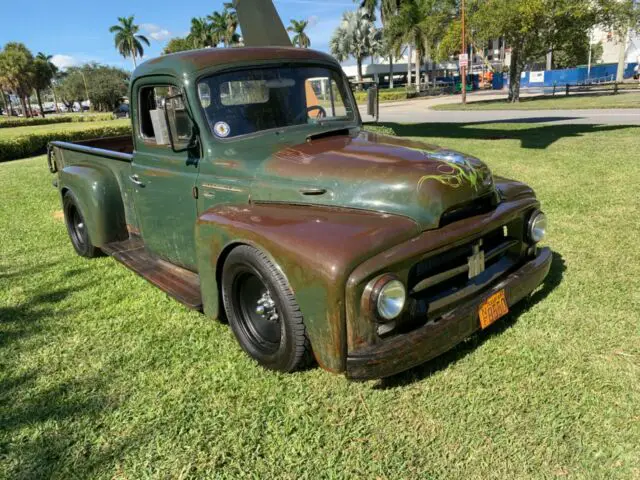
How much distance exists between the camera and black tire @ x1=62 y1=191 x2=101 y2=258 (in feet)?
16.2

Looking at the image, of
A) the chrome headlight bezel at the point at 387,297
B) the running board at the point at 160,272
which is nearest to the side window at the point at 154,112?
the running board at the point at 160,272

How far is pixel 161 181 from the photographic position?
141 inches

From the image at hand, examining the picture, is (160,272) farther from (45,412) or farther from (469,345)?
(469,345)

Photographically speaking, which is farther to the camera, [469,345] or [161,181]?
[161,181]

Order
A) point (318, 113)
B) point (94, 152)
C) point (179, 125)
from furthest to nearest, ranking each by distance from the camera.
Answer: point (94, 152), point (318, 113), point (179, 125)

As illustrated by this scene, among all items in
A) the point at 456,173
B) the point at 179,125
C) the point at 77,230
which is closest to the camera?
the point at 456,173

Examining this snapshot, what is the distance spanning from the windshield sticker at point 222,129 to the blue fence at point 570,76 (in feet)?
133

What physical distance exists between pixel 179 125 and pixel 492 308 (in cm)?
233

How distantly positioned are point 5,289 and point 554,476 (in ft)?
15.0

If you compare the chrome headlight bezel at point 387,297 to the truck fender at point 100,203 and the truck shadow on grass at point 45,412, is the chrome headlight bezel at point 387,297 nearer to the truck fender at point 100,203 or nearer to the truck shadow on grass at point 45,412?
the truck shadow on grass at point 45,412

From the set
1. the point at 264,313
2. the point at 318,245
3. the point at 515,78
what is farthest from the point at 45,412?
the point at 515,78

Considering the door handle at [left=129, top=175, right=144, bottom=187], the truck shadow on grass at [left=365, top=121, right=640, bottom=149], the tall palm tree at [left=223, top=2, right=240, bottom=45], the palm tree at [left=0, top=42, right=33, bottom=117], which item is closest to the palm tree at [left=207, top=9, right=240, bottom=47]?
the tall palm tree at [left=223, top=2, right=240, bottom=45]

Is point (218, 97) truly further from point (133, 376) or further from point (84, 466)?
point (84, 466)

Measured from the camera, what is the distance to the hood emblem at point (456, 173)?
261 centimetres
